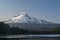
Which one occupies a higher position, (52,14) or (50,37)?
(52,14)

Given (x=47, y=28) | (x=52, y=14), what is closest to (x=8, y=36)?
(x=47, y=28)

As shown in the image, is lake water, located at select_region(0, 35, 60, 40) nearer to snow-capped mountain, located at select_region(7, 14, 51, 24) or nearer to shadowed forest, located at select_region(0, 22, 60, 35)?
shadowed forest, located at select_region(0, 22, 60, 35)

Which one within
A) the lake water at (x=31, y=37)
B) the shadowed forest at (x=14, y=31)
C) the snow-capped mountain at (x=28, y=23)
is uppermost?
the snow-capped mountain at (x=28, y=23)

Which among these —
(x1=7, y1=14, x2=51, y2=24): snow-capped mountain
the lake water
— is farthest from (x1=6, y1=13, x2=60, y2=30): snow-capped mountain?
the lake water

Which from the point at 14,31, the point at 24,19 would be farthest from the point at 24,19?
the point at 14,31

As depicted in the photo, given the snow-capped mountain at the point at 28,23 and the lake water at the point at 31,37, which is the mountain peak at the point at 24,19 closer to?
the snow-capped mountain at the point at 28,23

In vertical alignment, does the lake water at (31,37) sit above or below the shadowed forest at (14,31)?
below

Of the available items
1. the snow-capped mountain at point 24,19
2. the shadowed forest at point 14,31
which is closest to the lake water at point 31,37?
the shadowed forest at point 14,31

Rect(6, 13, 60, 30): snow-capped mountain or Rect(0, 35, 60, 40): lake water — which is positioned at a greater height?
Rect(6, 13, 60, 30): snow-capped mountain

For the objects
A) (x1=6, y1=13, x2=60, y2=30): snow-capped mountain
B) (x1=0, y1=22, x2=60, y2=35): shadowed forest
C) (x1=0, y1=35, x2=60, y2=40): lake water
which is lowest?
(x1=0, y1=35, x2=60, y2=40): lake water

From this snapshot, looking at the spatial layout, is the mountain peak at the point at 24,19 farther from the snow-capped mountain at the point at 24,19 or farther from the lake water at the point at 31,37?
the lake water at the point at 31,37

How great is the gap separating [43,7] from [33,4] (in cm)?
14

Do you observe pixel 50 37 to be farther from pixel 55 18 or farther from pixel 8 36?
pixel 8 36

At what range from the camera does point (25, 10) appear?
1.69 meters
